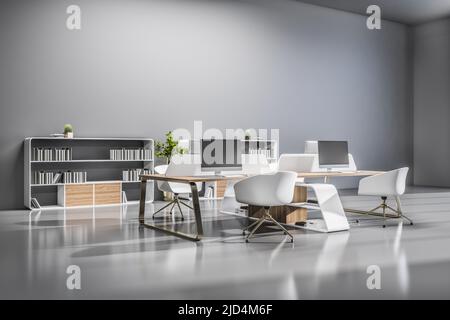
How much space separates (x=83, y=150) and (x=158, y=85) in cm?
204

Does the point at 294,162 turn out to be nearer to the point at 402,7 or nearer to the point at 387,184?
the point at 387,184

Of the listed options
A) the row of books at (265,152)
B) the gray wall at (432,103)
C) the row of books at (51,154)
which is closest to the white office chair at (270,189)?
the row of books at (51,154)

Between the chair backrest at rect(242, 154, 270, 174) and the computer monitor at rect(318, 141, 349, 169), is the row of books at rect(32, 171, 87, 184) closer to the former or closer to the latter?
the chair backrest at rect(242, 154, 270, 174)

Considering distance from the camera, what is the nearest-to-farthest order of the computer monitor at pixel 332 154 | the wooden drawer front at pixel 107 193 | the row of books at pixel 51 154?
the computer monitor at pixel 332 154, the row of books at pixel 51 154, the wooden drawer front at pixel 107 193

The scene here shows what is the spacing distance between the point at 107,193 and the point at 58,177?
0.93m

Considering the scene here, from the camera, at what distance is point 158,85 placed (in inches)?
386

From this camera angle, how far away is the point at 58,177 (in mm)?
8414

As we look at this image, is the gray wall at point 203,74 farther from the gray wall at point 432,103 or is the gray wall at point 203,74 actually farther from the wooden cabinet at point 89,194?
the wooden cabinet at point 89,194

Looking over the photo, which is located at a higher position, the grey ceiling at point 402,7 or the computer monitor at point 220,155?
the grey ceiling at point 402,7

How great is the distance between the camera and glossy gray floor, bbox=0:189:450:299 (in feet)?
11.3

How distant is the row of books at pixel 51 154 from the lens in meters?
8.25

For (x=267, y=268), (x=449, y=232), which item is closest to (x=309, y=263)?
(x=267, y=268)

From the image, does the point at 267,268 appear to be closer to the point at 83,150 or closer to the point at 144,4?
the point at 83,150

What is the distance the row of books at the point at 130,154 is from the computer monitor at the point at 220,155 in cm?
355
